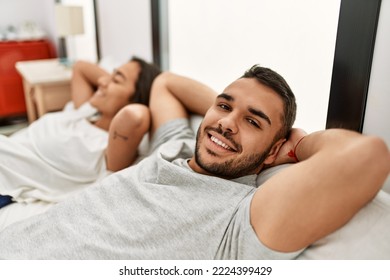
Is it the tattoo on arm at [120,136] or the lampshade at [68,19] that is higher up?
the lampshade at [68,19]

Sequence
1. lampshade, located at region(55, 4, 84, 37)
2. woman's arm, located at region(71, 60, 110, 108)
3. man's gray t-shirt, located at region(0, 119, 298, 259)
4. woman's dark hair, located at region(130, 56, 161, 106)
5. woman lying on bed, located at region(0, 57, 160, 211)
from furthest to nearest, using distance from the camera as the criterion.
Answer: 1. lampshade, located at region(55, 4, 84, 37)
2. woman's arm, located at region(71, 60, 110, 108)
3. woman's dark hair, located at region(130, 56, 161, 106)
4. woman lying on bed, located at region(0, 57, 160, 211)
5. man's gray t-shirt, located at region(0, 119, 298, 259)

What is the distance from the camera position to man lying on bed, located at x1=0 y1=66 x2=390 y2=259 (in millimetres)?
605

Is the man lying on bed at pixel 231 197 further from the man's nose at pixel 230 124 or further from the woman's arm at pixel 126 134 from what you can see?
the woman's arm at pixel 126 134

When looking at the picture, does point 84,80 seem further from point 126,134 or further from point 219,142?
point 219,142

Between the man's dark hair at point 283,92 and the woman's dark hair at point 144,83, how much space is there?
690mm

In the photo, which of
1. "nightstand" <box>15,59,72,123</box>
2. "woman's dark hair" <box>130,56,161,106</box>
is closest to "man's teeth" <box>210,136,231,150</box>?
"woman's dark hair" <box>130,56,161,106</box>

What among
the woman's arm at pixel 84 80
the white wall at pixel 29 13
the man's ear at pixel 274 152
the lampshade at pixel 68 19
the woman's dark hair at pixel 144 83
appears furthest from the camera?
the white wall at pixel 29 13

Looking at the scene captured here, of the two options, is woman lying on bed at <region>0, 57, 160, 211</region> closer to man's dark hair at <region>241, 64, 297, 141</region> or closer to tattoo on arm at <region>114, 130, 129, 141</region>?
tattoo on arm at <region>114, 130, 129, 141</region>

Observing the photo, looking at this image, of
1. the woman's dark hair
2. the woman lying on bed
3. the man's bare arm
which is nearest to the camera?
the man's bare arm

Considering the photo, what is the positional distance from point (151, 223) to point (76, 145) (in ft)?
2.18

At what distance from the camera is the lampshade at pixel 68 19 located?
2.22 m

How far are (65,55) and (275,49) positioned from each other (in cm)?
250

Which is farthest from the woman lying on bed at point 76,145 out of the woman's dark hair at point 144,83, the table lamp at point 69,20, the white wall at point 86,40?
the white wall at point 86,40
